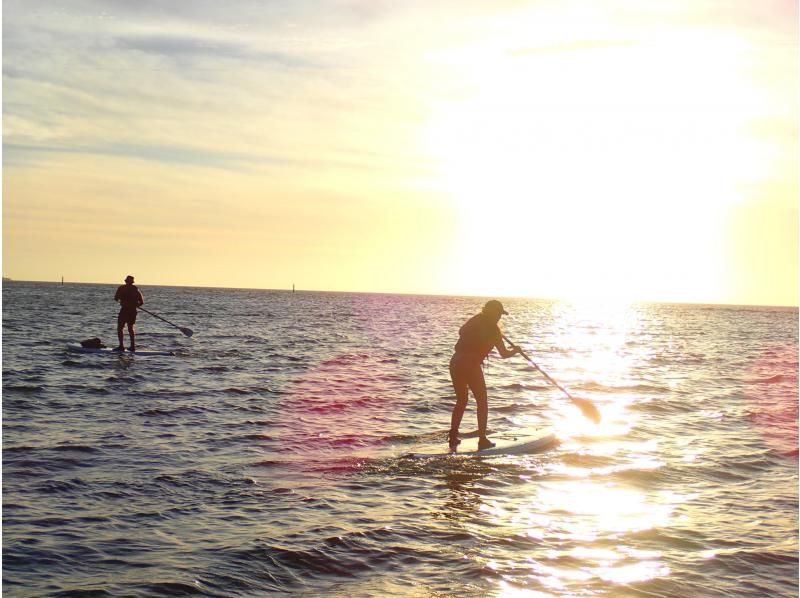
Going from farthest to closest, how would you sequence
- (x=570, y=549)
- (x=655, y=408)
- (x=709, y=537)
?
(x=655, y=408)
(x=709, y=537)
(x=570, y=549)

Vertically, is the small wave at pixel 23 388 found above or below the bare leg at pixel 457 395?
below

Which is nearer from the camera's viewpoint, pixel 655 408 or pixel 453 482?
pixel 453 482

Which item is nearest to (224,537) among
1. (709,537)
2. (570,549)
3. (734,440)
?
(570,549)

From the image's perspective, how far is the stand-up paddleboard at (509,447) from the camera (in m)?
13.1

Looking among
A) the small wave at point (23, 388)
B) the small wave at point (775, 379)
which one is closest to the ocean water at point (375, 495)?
the small wave at point (23, 388)

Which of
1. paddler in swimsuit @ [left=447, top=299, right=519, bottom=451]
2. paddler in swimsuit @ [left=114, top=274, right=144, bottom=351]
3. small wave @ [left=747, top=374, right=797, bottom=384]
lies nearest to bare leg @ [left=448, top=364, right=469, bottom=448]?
paddler in swimsuit @ [left=447, top=299, right=519, bottom=451]

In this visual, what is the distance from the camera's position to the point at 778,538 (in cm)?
927

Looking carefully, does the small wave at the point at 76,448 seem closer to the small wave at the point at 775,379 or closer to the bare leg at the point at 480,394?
the bare leg at the point at 480,394

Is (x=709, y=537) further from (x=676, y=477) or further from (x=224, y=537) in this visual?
(x=224, y=537)

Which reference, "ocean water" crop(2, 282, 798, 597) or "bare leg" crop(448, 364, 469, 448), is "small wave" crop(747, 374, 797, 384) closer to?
"ocean water" crop(2, 282, 798, 597)

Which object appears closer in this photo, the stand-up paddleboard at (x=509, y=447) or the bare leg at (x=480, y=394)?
the stand-up paddleboard at (x=509, y=447)

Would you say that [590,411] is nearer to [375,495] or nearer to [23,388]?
[375,495]

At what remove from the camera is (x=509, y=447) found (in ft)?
45.2

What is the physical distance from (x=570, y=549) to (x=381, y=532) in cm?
214
